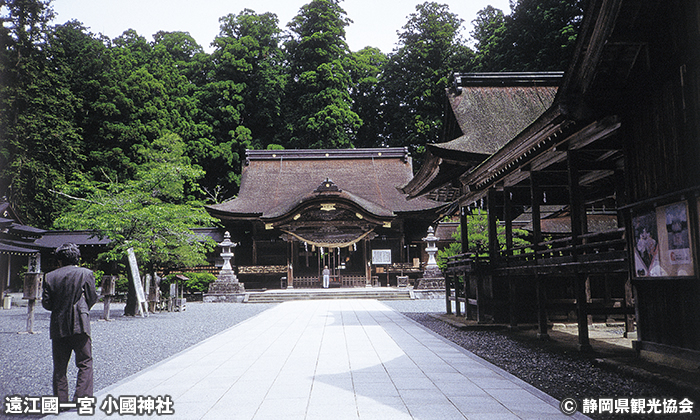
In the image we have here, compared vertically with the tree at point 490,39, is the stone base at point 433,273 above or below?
below

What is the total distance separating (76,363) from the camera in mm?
3934

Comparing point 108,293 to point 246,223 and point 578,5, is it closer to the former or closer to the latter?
point 246,223

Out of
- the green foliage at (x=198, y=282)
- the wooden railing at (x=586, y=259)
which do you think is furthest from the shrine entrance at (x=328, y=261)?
the wooden railing at (x=586, y=259)

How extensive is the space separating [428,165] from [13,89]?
18924 mm

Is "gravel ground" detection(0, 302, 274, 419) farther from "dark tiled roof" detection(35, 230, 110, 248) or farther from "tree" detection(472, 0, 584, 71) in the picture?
"tree" detection(472, 0, 584, 71)

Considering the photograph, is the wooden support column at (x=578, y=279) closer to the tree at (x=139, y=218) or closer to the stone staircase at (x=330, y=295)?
the tree at (x=139, y=218)

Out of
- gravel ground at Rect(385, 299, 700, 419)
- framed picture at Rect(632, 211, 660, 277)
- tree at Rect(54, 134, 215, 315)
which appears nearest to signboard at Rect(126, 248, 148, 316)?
tree at Rect(54, 134, 215, 315)

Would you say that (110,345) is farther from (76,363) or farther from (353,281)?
(353,281)

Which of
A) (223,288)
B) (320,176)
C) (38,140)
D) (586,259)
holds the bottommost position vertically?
(223,288)

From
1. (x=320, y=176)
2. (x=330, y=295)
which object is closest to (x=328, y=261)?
(x=330, y=295)

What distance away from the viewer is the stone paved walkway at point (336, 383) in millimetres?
3773

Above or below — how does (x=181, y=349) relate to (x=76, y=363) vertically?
below

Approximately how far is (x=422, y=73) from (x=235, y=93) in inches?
536

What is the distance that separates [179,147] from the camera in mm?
22891
